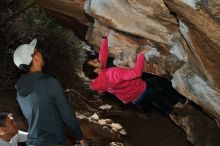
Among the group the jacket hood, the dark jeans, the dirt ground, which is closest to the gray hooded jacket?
the jacket hood

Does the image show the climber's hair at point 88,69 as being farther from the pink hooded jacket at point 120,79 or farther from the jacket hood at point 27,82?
the jacket hood at point 27,82

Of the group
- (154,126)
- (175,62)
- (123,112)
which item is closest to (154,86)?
(175,62)

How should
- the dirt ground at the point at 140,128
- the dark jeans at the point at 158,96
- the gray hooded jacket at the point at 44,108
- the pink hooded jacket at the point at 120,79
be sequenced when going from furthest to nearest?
the dirt ground at the point at 140,128, the dark jeans at the point at 158,96, the pink hooded jacket at the point at 120,79, the gray hooded jacket at the point at 44,108

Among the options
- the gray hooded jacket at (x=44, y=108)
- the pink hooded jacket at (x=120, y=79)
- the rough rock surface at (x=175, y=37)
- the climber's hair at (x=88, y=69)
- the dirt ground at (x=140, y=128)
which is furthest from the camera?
the dirt ground at (x=140, y=128)

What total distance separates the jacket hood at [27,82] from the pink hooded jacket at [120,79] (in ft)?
5.22

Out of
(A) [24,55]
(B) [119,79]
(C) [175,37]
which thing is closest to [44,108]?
(A) [24,55]

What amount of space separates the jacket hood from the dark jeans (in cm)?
244

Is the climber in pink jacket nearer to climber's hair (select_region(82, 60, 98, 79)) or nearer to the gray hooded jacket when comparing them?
climber's hair (select_region(82, 60, 98, 79))

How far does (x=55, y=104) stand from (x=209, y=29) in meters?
1.93

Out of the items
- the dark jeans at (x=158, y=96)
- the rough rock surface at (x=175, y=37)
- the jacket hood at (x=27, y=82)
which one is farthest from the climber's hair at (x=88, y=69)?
the jacket hood at (x=27, y=82)

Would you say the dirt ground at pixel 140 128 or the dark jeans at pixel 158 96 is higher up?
the dark jeans at pixel 158 96

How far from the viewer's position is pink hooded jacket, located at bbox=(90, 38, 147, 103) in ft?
16.6

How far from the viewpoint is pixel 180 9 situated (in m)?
4.46

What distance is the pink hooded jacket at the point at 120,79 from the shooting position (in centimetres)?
506
